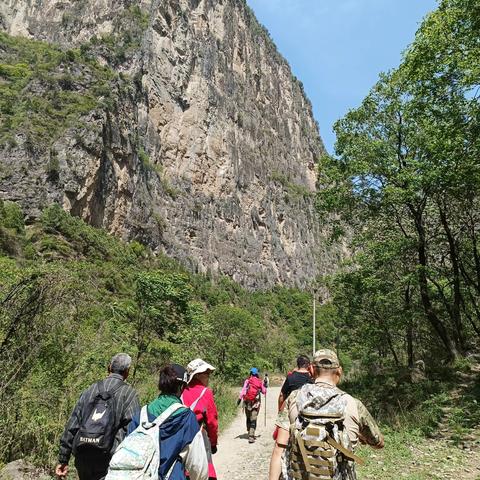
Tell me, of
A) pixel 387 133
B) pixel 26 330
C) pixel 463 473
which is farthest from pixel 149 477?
pixel 387 133

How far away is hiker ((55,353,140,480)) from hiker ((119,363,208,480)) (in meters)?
0.45

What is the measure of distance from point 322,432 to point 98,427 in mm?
1713

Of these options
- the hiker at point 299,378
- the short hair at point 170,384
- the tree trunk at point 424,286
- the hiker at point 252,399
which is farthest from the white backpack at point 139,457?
the tree trunk at point 424,286

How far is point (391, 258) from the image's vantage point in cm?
1128

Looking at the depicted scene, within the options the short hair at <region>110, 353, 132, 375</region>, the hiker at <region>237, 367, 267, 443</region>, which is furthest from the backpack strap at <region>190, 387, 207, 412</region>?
the hiker at <region>237, 367, 267, 443</region>

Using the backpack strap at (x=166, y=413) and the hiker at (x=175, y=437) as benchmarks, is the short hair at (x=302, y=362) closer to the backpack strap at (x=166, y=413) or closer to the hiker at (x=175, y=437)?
the hiker at (x=175, y=437)

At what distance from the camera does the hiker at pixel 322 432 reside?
7.58ft

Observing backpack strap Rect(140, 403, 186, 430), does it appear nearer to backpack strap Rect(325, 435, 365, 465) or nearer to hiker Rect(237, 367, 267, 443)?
backpack strap Rect(325, 435, 365, 465)

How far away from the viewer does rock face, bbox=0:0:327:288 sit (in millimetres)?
40906

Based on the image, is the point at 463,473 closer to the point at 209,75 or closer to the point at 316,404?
the point at 316,404

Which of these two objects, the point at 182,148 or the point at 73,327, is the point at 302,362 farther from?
the point at 182,148

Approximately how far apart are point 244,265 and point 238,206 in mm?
8738

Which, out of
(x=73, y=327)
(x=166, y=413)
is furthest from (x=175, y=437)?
(x=73, y=327)

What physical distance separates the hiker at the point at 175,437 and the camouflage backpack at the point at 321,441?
621mm
